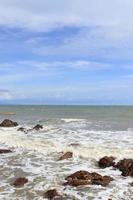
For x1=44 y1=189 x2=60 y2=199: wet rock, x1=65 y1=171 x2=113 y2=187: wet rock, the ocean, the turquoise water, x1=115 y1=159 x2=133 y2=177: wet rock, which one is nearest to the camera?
x1=44 y1=189 x2=60 y2=199: wet rock

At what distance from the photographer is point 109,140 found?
23188mm

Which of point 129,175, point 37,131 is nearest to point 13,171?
point 129,175

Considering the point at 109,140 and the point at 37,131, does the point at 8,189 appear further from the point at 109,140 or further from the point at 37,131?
the point at 37,131

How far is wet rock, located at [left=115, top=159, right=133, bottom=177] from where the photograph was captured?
14.5 meters

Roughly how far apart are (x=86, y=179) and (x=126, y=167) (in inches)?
78.9

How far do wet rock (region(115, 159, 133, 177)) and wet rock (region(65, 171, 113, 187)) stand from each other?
2.96ft

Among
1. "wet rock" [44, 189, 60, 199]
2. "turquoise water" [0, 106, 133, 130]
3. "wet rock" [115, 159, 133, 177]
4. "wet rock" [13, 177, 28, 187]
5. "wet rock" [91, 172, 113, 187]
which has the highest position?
"turquoise water" [0, 106, 133, 130]

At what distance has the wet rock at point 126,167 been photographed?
14.5 meters

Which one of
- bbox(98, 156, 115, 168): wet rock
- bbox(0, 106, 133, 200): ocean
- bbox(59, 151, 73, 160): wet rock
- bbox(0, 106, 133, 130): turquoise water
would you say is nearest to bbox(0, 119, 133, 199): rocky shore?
bbox(98, 156, 115, 168): wet rock

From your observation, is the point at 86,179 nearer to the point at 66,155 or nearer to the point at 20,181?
the point at 20,181

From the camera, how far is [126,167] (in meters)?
14.9

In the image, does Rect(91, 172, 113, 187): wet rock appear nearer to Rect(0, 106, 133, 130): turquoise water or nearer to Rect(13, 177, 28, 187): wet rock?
Rect(13, 177, 28, 187): wet rock

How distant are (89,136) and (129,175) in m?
11.1

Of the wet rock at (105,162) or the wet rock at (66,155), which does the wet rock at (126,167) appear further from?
the wet rock at (66,155)
